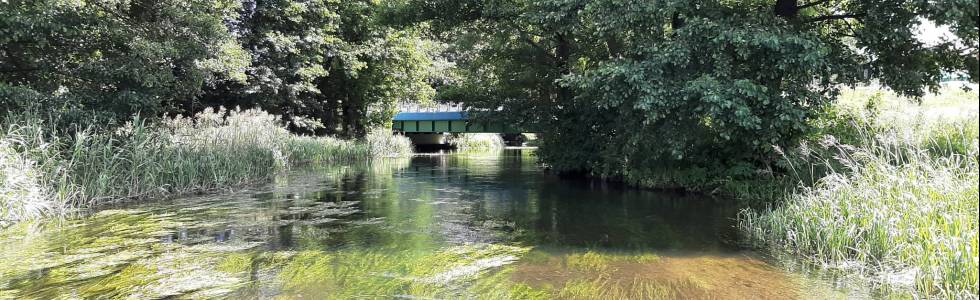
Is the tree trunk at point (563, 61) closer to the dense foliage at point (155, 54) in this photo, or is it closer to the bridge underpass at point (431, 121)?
the dense foliage at point (155, 54)

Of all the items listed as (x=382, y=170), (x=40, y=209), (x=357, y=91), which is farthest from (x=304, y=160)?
(x=40, y=209)

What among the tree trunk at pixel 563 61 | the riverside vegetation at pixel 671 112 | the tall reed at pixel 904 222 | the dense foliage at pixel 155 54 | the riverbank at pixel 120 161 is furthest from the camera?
the tree trunk at pixel 563 61

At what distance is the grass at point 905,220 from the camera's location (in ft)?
13.9

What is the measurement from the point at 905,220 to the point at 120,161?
11628 mm

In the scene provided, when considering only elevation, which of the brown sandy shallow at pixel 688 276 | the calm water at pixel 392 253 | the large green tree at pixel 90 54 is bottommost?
the brown sandy shallow at pixel 688 276

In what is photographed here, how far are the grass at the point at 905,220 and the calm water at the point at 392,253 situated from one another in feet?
1.69

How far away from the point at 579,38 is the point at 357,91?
16.4 m

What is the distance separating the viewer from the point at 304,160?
2144cm

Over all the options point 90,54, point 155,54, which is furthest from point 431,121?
point 90,54

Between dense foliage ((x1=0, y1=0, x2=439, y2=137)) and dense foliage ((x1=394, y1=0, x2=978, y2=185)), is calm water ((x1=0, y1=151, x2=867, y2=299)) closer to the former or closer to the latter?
dense foliage ((x1=394, y1=0, x2=978, y2=185))

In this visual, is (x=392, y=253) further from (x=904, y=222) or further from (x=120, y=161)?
(x=120, y=161)

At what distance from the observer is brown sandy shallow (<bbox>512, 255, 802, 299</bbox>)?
5117 millimetres

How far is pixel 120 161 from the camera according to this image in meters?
10.1

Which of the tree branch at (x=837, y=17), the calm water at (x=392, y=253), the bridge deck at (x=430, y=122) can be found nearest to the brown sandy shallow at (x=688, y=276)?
the calm water at (x=392, y=253)
